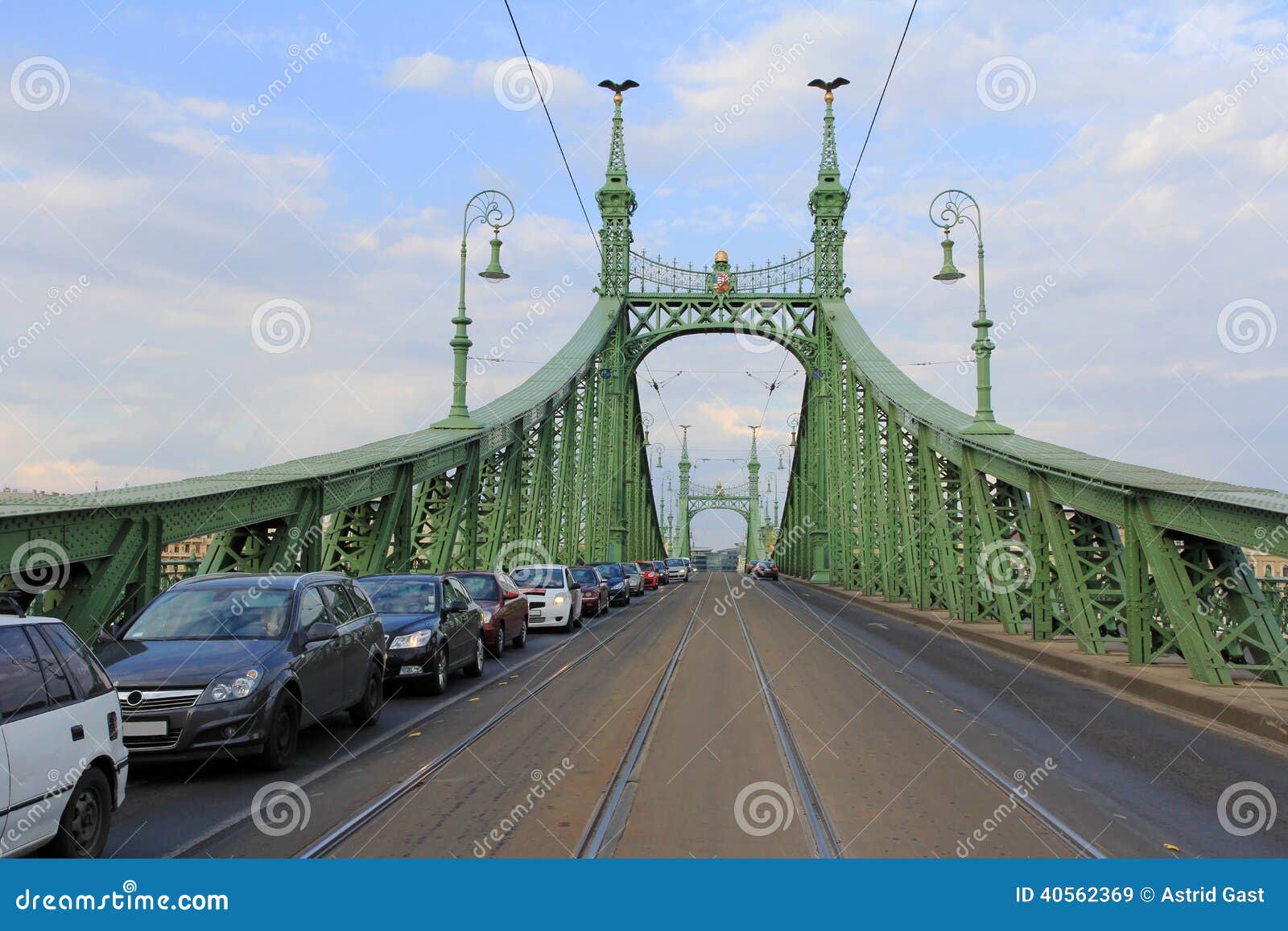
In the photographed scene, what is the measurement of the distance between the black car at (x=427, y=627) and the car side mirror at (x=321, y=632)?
3068mm

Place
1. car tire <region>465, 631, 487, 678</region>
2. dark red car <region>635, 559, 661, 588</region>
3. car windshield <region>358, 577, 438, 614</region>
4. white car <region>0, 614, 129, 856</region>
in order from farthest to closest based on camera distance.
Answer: dark red car <region>635, 559, 661, 588</region>
car tire <region>465, 631, 487, 678</region>
car windshield <region>358, 577, 438, 614</region>
white car <region>0, 614, 129, 856</region>

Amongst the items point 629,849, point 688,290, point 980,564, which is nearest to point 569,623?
point 980,564

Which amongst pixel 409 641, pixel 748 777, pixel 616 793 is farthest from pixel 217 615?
pixel 748 777

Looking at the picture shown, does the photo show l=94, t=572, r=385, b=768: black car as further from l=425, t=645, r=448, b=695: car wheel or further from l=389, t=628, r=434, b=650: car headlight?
l=425, t=645, r=448, b=695: car wheel

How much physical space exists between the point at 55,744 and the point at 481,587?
1365 centimetres

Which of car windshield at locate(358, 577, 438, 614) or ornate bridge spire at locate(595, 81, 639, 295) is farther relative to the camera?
ornate bridge spire at locate(595, 81, 639, 295)

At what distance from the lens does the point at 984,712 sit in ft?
39.0

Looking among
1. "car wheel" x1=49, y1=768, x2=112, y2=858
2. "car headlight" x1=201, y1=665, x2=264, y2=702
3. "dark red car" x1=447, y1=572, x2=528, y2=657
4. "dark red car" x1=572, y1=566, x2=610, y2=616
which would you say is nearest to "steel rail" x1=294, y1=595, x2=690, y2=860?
"car wheel" x1=49, y1=768, x2=112, y2=858

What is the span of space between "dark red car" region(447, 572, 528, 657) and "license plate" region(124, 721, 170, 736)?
9772 millimetres

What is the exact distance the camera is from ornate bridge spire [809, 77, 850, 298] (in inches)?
1953

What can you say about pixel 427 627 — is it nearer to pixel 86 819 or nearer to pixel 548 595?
pixel 86 819

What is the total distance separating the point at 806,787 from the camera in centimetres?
791

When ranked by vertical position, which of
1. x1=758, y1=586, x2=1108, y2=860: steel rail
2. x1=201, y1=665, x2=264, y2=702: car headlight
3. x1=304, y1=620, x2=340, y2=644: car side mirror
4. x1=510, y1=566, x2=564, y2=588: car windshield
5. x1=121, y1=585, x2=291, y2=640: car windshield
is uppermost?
x1=510, y1=566, x2=564, y2=588: car windshield

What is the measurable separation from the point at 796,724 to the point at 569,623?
580 inches
